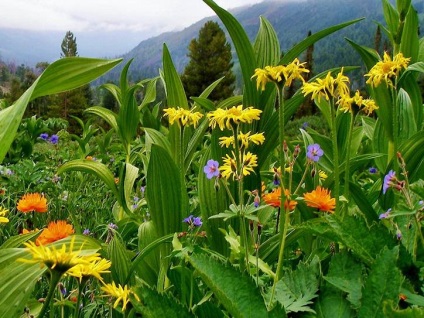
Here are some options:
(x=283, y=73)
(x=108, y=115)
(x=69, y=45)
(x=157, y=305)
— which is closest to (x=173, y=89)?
(x=283, y=73)

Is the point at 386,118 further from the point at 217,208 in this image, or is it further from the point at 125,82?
the point at 125,82

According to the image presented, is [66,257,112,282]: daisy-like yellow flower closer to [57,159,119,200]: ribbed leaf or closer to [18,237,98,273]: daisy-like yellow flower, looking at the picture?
[18,237,98,273]: daisy-like yellow flower

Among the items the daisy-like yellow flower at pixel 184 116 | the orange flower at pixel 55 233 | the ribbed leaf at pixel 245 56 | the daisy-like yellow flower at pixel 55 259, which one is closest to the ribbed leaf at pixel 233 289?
the daisy-like yellow flower at pixel 55 259

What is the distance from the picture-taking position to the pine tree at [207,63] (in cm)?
3950

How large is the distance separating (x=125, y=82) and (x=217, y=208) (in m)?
1.30

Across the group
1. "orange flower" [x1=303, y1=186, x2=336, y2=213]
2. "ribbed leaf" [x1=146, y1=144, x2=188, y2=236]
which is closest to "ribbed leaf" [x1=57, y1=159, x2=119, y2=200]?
"ribbed leaf" [x1=146, y1=144, x2=188, y2=236]

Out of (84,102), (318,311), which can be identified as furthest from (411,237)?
(84,102)

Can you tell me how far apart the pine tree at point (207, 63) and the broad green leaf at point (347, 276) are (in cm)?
3827

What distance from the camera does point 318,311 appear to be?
763mm

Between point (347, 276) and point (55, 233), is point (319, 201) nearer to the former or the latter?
point (347, 276)

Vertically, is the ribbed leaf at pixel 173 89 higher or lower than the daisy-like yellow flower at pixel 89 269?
higher

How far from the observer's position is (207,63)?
40.1 m

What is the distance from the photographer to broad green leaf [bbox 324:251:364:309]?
2.43 ft

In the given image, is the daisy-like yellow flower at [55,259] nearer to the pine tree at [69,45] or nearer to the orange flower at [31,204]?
the orange flower at [31,204]
